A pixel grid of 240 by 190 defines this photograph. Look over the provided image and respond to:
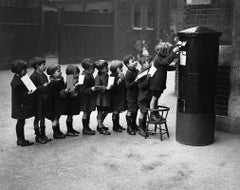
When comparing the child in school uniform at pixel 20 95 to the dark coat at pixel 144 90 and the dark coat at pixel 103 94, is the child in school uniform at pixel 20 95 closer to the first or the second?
the dark coat at pixel 103 94

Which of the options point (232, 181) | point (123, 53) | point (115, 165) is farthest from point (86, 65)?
point (123, 53)

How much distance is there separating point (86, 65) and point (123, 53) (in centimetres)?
1539

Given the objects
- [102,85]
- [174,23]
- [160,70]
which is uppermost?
[174,23]

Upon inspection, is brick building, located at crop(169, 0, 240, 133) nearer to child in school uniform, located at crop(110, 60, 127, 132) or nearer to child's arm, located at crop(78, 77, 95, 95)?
child in school uniform, located at crop(110, 60, 127, 132)

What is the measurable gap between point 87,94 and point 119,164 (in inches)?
67.8

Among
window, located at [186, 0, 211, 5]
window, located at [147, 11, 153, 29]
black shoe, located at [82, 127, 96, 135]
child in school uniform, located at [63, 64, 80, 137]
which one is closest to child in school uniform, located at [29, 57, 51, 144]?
child in school uniform, located at [63, 64, 80, 137]

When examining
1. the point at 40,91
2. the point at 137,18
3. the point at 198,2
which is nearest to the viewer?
→ the point at 40,91

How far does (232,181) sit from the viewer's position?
464 centimetres

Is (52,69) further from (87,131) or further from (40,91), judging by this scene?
(87,131)

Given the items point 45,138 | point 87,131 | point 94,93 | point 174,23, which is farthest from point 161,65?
point 174,23

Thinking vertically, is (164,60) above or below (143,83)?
above

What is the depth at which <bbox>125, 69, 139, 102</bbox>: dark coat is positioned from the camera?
21.3 feet

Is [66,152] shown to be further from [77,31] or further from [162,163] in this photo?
[77,31]

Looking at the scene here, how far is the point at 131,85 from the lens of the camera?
644 cm
